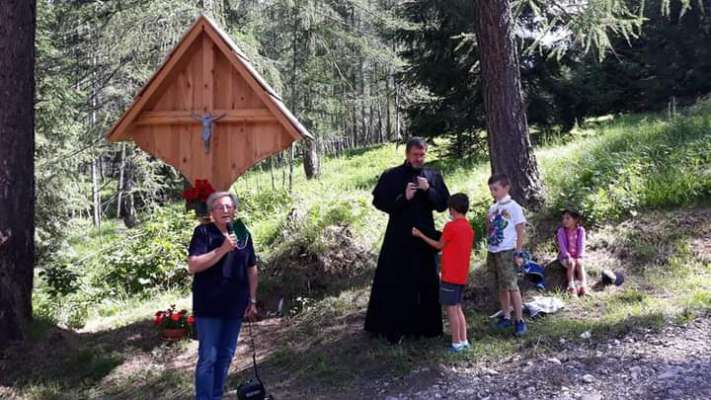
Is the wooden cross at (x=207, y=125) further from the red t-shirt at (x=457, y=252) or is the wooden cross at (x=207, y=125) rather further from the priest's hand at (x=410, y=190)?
the red t-shirt at (x=457, y=252)

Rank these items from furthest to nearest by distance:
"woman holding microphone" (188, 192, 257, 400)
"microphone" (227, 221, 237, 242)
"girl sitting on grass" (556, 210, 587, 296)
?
1. "girl sitting on grass" (556, 210, 587, 296)
2. "microphone" (227, 221, 237, 242)
3. "woman holding microphone" (188, 192, 257, 400)

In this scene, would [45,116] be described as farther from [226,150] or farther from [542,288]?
[542,288]

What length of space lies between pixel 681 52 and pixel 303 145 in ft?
45.2

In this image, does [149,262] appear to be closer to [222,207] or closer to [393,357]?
[393,357]

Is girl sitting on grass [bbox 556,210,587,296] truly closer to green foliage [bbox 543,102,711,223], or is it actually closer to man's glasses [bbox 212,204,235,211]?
green foliage [bbox 543,102,711,223]

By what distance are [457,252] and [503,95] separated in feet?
10.7

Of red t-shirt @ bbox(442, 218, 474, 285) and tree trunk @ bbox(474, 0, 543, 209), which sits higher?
tree trunk @ bbox(474, 0, 543, 209)

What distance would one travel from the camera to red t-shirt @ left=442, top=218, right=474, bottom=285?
17.5 ft

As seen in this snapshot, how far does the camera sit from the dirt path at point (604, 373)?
4340 mm

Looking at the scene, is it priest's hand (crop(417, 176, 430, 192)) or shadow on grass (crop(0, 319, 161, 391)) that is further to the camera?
shadow on grass (crop(0, 319, 161, 391))

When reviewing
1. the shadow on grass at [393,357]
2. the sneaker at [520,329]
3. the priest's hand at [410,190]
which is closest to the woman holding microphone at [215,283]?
the shadow on grass at [393,357]

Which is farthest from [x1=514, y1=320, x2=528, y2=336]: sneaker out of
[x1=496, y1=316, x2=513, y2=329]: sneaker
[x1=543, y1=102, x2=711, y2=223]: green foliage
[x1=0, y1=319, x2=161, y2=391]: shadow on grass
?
[x1=0, y1=319, x2=161, y2=391]: shadow on grass

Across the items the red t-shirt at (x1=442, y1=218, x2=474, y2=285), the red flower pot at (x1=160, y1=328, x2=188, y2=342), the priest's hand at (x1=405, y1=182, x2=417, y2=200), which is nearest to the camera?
the red t-shirt at (x1=442, y1=218, x2=474, y2=285)

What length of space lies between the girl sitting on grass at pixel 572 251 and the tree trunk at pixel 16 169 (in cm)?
584
